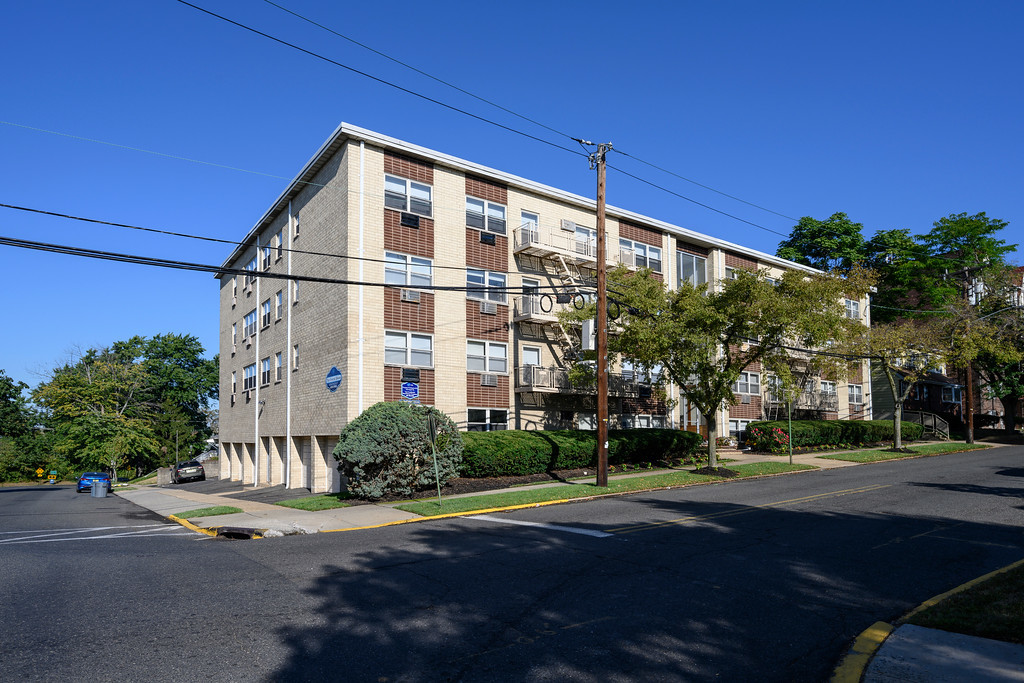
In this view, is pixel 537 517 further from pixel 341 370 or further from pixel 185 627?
pixel 341 370

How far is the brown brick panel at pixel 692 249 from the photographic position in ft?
119

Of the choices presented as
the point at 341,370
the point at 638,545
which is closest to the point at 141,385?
the point at 341,370

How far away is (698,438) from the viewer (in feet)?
95.1

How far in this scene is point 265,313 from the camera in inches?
1318

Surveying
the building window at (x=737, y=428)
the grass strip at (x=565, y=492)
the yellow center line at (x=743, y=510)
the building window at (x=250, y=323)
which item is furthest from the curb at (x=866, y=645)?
the building window at (x=250, y=323)

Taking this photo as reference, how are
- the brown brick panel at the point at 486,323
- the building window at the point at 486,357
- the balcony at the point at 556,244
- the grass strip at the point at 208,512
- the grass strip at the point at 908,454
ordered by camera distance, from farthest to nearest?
1. the grass strip at the point at 908,454
2. the balcony at the point at 556,244
3. the brown brick panel at the point at 486,323
4. the building window at the point at 486,357
5. the grass strip at the point at 208,512

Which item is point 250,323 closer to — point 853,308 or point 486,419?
point 486,419

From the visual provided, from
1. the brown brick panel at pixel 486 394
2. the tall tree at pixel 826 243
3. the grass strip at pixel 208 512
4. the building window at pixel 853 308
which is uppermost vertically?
the tall tree at pixel 826 243

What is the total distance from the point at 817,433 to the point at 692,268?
1028cm

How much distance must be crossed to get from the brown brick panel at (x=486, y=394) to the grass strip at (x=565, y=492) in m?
6.49

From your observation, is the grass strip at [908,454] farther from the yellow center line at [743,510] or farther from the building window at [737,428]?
the yellow center line at [743,510]

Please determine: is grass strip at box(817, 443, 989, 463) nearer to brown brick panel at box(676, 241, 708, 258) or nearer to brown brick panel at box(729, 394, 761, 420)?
brown brick panel at box(729, 394, 761, 420)

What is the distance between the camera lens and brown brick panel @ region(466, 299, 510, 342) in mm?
26922

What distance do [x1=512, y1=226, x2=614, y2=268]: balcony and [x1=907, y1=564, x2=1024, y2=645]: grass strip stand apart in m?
22.0
